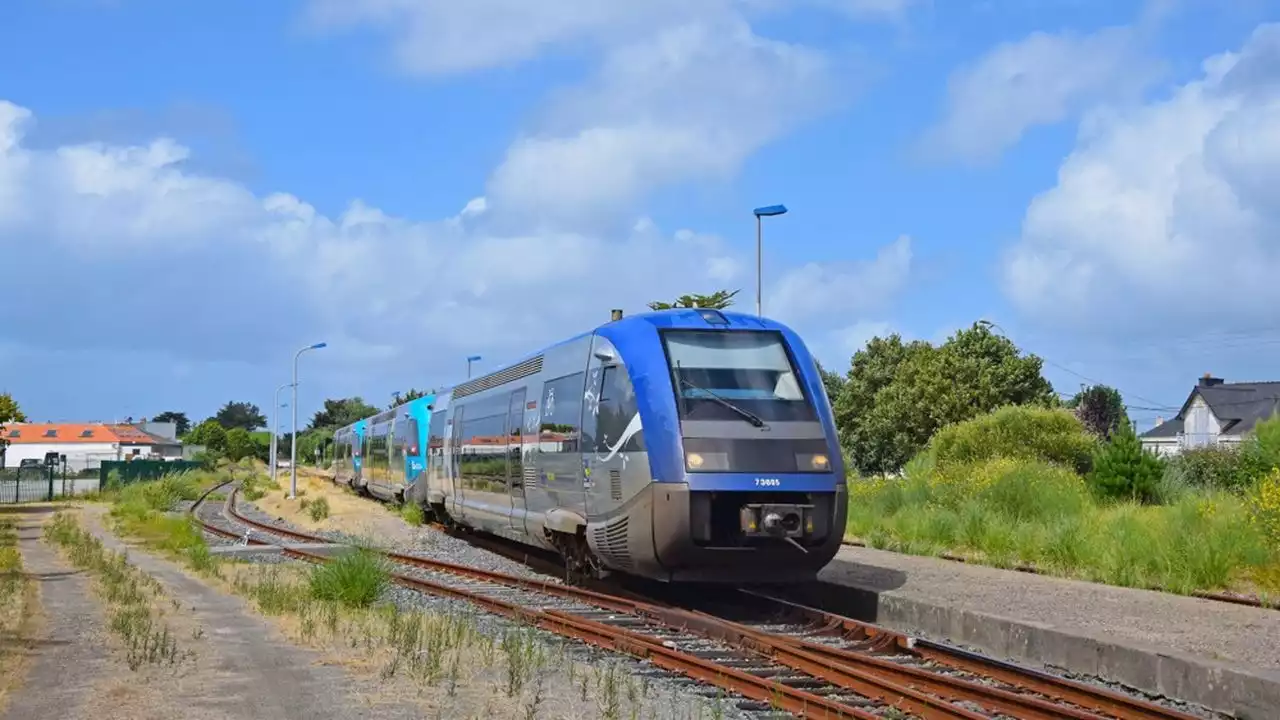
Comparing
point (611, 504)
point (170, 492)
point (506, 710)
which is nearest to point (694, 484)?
point (611, 504)

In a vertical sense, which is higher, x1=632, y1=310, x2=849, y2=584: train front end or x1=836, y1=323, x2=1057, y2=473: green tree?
x1=836, y1=323, x2=1057, y2=473: green tree

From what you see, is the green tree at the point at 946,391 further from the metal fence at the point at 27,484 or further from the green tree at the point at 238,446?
the green tree at the point at 238,446

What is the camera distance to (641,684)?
368 inches

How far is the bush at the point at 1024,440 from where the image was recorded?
31.6 metres

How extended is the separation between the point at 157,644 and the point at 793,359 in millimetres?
6981

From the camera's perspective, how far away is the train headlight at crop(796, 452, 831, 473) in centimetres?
1271

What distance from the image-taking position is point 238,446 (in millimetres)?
143625

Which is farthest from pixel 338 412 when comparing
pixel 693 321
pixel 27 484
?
pixel 693 321

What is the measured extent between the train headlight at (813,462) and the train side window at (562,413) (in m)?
3.23

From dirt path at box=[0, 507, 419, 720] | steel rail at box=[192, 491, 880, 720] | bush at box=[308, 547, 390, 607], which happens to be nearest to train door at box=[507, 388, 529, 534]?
steel rail at box=[192, 491, 880, 720]

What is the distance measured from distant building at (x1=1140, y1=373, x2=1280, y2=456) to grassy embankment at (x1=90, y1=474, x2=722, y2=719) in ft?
197

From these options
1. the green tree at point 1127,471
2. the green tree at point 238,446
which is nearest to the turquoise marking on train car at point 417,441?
the green tree at point 1127,471

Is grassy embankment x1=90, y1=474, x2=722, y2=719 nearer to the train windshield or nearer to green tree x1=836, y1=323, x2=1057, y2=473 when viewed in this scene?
the train windshield

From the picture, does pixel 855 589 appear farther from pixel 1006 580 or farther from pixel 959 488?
pixel 959 488
